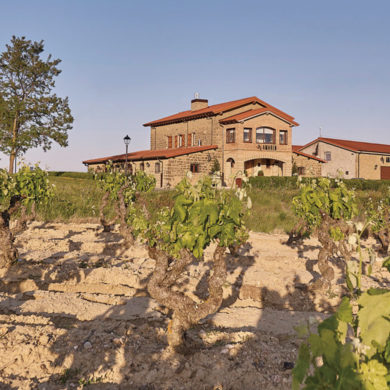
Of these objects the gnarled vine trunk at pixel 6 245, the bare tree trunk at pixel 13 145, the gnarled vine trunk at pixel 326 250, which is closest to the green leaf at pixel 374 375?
the gnarled vine trunk at pixel 326 250

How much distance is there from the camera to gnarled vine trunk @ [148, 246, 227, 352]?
6623 mm

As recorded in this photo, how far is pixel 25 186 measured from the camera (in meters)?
12.4

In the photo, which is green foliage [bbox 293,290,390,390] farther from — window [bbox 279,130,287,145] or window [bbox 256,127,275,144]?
window [bbox 279,130,287,145]

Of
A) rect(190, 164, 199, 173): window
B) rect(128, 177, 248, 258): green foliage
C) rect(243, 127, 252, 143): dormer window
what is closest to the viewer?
rect(128, 177, 248, 258): green foliage

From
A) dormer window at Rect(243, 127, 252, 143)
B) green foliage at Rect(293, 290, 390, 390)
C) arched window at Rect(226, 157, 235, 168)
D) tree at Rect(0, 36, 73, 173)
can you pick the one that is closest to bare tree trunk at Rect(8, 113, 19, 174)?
tree at Rect(0, 36, 73, 173)

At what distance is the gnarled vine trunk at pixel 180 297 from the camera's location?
6623 millimetres

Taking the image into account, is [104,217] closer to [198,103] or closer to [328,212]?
[328,212]

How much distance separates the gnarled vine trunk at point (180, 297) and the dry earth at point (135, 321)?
329 mm

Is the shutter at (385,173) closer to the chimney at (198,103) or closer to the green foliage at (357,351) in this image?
the chimney at (198,103)

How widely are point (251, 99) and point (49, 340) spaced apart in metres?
39.2

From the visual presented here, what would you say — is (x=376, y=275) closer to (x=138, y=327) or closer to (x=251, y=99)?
(x=138, y=327)

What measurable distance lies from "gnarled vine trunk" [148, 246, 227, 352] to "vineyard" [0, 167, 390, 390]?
20 millimetres

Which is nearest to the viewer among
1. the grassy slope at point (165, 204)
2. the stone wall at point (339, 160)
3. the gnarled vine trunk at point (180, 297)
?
the gnarled vine trunk at point (180, 297)

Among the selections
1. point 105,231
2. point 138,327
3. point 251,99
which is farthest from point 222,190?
point 251,99
